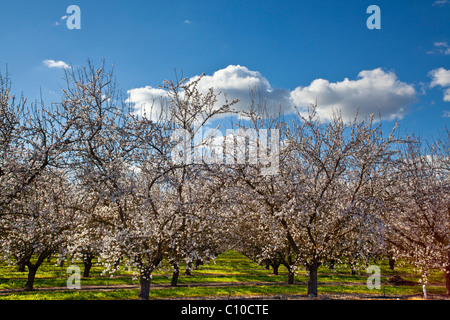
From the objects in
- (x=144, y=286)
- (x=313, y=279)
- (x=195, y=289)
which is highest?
(x=144, y=286)

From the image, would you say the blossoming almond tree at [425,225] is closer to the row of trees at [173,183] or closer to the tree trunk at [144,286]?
the row of trees at [173,183]

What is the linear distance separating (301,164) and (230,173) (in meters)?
4.91

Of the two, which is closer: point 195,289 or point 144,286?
point 144,286

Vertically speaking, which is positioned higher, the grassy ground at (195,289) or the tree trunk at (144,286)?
the tree trunk at (144,286)

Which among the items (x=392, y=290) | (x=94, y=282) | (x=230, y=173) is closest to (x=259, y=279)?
(x=392, y=290)

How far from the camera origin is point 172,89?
1648 centimetres

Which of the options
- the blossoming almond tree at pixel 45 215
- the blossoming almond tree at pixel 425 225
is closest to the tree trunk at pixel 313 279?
the blossoming almond tree at pixel 425 225

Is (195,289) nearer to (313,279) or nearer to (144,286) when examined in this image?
(144,286)

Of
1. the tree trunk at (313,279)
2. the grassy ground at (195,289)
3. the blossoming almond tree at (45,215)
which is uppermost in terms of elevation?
the blossoming almond tree at (45,215)

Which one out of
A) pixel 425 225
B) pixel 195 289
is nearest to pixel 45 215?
pixel 195 289

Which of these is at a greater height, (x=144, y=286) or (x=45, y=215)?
(x=45, y=215)

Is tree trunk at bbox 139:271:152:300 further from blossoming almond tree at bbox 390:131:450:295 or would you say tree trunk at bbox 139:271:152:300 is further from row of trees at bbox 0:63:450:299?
blossoming almond tree at bbox 390:131:450:295

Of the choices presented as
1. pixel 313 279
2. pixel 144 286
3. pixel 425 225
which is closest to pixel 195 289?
pixel 144 286

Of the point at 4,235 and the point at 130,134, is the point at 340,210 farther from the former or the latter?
the point at 4,235
